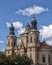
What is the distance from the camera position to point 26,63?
108188 mm

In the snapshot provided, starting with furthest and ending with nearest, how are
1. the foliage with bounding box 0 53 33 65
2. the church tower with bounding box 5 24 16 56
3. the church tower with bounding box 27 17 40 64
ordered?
the church tower with bounding box 5 24 16 56 → the church tower with bounding box 27 17 40 64 → the foliage with bounding box 0 53 33 65

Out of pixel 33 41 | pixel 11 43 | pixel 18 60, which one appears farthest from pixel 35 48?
pixel 11 43

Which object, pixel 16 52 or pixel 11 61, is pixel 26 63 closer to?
pixel 11 61

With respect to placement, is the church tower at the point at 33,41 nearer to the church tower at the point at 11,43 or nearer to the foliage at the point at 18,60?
the foliage at the point at 18,60

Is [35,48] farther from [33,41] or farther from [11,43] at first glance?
[11,43]

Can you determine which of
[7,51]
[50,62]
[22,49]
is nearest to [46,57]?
[50,62]

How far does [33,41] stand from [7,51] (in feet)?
56.8

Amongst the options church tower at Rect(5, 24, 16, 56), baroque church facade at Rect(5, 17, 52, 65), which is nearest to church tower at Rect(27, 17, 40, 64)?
baroque church facade at Rect(5, 17, 52, 65)

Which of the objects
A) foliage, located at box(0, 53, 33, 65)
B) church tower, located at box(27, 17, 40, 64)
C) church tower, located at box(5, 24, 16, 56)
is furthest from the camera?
church tower, located at box(5, 24, 16, 56)

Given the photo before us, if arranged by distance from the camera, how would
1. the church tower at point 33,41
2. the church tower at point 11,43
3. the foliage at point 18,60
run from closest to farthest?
the foliage at point 18,60
the church tower at point 33,41
the church tower at point 11,43

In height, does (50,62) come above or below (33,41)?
below

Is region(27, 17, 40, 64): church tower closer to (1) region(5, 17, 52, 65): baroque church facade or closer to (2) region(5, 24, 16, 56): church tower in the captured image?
(1) region(5, 17, 52, 65): baroque church facade

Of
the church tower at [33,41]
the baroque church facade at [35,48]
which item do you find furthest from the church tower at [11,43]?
the church tower at [33,41]

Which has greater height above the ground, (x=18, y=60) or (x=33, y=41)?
(x=33, y=41)
